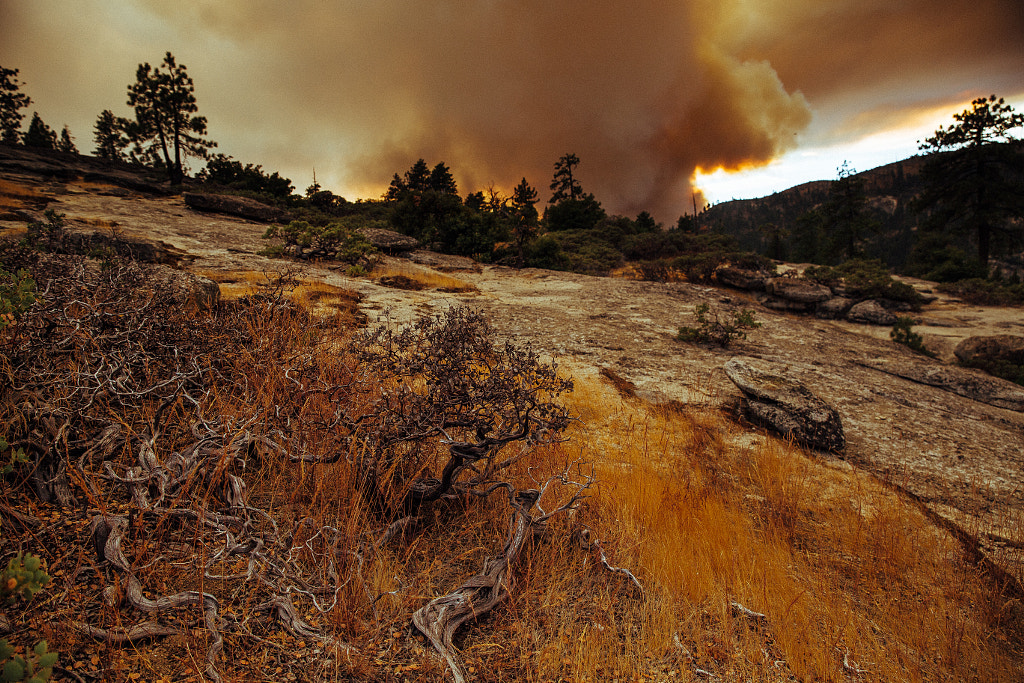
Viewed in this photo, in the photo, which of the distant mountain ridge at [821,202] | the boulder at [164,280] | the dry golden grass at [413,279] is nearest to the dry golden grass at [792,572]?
the boulder at [164,280]

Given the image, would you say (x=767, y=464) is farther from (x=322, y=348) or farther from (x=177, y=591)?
(x=322, y=348)

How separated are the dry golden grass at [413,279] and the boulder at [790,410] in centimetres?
821

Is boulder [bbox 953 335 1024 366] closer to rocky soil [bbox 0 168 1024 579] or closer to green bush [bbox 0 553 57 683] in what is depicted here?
rocky soil [bbox 0 168 1024 579]

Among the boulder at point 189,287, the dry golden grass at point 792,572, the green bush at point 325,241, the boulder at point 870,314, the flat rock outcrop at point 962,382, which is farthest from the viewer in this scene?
the boulder at point 870,314

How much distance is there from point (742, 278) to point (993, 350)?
1003cm

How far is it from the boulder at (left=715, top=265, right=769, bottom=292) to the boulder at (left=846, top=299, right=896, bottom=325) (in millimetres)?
3778

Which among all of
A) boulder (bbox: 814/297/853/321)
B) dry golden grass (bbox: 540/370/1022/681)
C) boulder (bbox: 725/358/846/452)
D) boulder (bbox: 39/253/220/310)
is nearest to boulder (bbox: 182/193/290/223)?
boulder (bbox: 39/253/220/310)

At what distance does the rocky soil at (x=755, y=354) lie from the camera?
3.93m

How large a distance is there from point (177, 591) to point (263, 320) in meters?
3.75

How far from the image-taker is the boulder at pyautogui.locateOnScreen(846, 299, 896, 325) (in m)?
14.8

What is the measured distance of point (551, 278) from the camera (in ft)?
48.4

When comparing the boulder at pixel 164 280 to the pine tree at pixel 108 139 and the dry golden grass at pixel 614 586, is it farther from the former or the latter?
the pine tree at pixel 108 139

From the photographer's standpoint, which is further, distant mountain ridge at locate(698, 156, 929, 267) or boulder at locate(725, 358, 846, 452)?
distant mountain ridge at locate(698, 156, 929, 267)

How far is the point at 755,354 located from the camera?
7.76 meters
